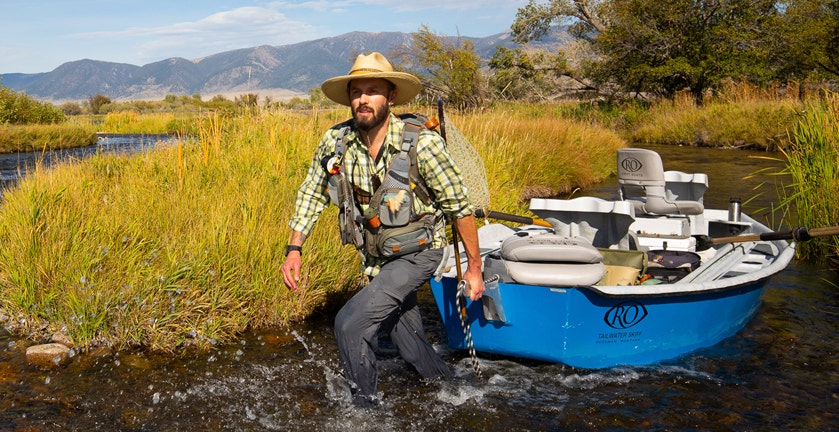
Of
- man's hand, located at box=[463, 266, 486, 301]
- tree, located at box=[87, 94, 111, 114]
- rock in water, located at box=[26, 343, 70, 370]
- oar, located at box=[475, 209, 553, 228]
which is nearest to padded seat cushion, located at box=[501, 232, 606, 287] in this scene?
man's hand, located at box=[463, 266, 486, 301]

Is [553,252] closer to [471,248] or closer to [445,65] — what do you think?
[471,248]

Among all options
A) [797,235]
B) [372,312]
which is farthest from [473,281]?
[797,235]

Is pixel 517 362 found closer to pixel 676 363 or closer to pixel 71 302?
pixel 676 363

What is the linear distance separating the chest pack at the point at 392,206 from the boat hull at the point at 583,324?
0.99 metres

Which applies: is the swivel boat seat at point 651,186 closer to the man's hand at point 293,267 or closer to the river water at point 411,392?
the river water at point 411,392

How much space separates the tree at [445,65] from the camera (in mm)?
17531

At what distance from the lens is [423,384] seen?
4.67m

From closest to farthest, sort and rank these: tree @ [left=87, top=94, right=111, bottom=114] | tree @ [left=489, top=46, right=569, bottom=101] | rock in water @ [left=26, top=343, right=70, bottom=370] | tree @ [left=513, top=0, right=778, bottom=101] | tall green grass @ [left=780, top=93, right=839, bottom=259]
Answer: rock in water @ [left=26, top=343, right=70, bottom=370] → tall green grass @ [left=780, top=93, right=839, bottom=259] → tree @ [left=513, top=0, right=778, bottom=101] → tree @ [left=489, top=46, right=569, bottom=101] → tree @ [left=87, top=94, right=111, bottom=114]

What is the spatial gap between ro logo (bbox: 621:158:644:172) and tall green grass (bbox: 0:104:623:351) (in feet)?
9.29

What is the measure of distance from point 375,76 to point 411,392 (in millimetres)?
2092

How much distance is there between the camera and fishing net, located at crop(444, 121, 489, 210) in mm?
7070

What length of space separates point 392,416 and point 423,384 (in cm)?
49

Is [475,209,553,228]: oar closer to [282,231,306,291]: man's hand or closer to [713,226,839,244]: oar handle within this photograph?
[713,226,839,244]: oar handle

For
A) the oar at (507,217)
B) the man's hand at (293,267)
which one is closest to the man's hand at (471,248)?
the man's hand at (293,267)
